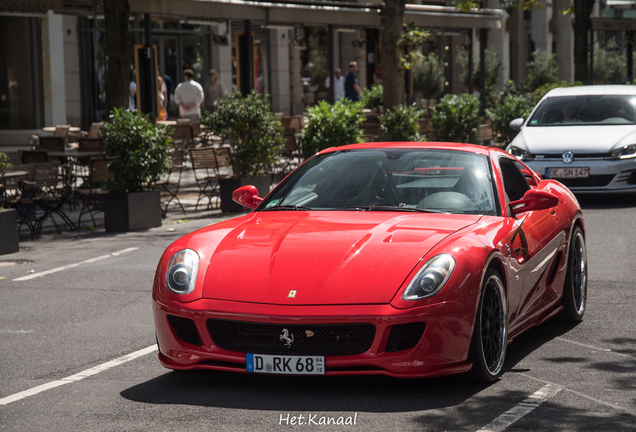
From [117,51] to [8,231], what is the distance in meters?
5.35

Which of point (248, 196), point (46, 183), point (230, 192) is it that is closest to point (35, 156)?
point (46, 183)

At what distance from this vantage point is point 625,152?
14.1 meters

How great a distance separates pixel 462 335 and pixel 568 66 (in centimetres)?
5457

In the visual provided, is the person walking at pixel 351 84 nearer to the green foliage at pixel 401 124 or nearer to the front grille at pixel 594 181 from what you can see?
the green foliage at pixel 401 124

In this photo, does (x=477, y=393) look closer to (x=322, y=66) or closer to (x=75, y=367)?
(x=75, y=367)

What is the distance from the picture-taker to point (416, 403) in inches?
193

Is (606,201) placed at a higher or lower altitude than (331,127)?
lower

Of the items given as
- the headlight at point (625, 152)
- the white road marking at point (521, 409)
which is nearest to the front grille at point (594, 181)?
the headlight at point (625, 152)

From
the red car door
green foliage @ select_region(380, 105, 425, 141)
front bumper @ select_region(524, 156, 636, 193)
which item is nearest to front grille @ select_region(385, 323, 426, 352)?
the red car door

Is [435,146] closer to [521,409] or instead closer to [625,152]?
[521,409]

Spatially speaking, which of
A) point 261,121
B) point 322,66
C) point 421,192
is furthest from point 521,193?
point 322,66

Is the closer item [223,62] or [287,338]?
[287,338]

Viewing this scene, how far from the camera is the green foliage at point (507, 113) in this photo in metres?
22.6

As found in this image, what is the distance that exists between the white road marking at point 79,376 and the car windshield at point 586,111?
10651 millimetres
